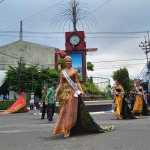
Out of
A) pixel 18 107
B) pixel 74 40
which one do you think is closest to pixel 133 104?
pixel 18 107

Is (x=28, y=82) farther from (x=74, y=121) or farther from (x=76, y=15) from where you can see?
(x=74, y=121)

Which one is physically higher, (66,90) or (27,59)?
(27,59)

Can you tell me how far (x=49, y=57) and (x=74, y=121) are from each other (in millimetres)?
58457

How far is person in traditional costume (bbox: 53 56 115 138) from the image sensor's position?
22.0ft

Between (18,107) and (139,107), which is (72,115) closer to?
(139,107)

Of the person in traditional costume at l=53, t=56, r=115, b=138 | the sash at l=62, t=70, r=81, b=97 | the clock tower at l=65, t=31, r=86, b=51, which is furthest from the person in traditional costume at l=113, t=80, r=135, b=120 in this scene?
the clock tower at l=65, t=31, r=86, b=51

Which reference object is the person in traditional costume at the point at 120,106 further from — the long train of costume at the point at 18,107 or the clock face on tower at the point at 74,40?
the clock face on tower at the point at 74,40

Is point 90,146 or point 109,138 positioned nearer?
point 90,146

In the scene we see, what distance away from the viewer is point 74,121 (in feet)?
22.2

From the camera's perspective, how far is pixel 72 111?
22.2 ft

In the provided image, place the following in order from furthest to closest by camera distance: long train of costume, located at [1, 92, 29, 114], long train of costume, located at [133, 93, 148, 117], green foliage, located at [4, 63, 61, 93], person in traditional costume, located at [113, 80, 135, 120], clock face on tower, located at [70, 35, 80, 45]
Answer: green foliage, located at [4, 63, 61, 93], clock face on tower, located at [70, 35, 80, 45], long train of costume, located at [1, 92, 29, 114], long train of costume, located at [133, 93, 148, 117], person in traditional costume, located at [113, 80, 135, 120]

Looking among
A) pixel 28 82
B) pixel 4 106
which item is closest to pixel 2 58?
pixel 28 82

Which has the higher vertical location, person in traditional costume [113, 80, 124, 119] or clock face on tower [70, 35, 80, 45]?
clock face on tower [70, 35, 80, 45]

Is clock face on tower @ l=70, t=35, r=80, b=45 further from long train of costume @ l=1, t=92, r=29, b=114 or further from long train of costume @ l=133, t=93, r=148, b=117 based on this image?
long train of costume @ l=133, t=93, r=148, b=117
